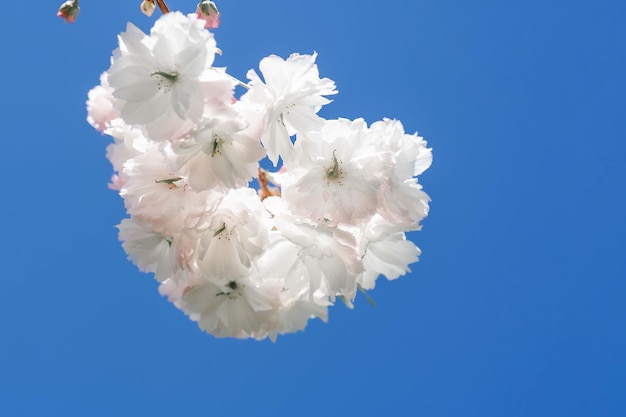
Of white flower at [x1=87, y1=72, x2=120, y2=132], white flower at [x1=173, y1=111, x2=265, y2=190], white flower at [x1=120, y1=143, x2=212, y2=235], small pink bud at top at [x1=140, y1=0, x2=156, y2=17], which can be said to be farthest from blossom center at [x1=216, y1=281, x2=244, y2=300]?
small pink bud at top at [x1=140, y1=0, x2=156, y2=17]

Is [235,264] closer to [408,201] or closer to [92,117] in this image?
[408,201]

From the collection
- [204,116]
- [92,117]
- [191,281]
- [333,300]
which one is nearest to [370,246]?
[333,300]

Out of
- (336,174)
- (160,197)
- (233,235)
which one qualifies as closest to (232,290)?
(233,235)

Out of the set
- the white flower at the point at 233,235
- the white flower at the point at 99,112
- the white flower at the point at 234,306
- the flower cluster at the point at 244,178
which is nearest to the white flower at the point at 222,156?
the flower cluster at the point at 244,178

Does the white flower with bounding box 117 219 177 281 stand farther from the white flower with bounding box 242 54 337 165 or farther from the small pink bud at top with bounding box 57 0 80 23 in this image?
the small pink bud at top with bounding box 57 0 80 23

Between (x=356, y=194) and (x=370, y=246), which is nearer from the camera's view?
(x=356, y=194)

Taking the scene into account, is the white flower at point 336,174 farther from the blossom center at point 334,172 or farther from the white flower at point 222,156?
the white flower at point 222,156
